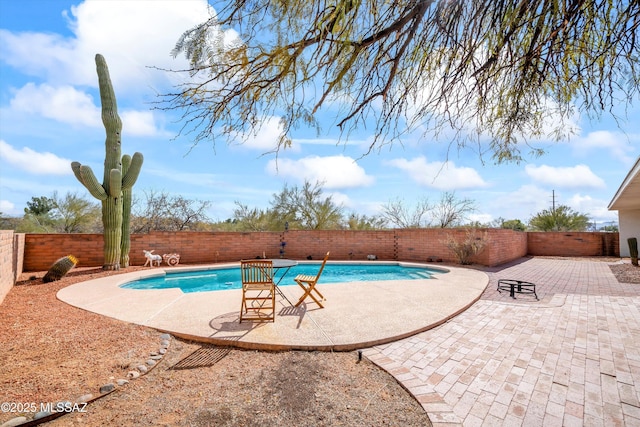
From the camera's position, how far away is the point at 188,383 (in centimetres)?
276

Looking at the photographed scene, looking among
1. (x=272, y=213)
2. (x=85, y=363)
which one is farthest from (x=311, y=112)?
(x=272, y=213)

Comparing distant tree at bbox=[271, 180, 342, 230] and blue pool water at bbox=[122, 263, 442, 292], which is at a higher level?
distant tree at bbox=[271, 180, 342, 230]

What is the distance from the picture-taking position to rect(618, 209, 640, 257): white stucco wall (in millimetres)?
14761

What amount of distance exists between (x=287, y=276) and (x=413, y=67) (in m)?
8.75

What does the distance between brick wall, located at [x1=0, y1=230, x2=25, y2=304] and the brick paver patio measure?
7.31 meters

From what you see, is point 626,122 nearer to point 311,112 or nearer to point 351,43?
point 351,43

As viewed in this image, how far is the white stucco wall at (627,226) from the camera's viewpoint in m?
14.8

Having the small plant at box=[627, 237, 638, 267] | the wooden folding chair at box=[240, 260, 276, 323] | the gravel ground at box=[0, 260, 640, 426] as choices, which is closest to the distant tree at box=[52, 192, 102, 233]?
the gravel ground at box=[0, 260, 640, 426]

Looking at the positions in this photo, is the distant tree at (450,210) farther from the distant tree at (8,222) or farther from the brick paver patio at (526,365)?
the distant tree at (8,222)

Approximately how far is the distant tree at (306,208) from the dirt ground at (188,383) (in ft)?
43.5

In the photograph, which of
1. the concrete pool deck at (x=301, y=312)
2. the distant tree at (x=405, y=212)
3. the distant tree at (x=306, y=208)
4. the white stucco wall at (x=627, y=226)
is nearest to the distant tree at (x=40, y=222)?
the concrete pool deck at (x=301, y=312)

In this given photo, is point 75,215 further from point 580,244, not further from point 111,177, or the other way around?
point 580,244

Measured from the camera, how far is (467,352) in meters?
3.37

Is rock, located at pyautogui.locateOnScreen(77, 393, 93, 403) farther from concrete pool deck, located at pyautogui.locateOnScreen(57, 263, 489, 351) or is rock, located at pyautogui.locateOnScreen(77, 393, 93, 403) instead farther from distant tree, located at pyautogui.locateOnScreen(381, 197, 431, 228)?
distant tree, located at pyautogui.locateOnScreen(381, 197, 431, 228)
